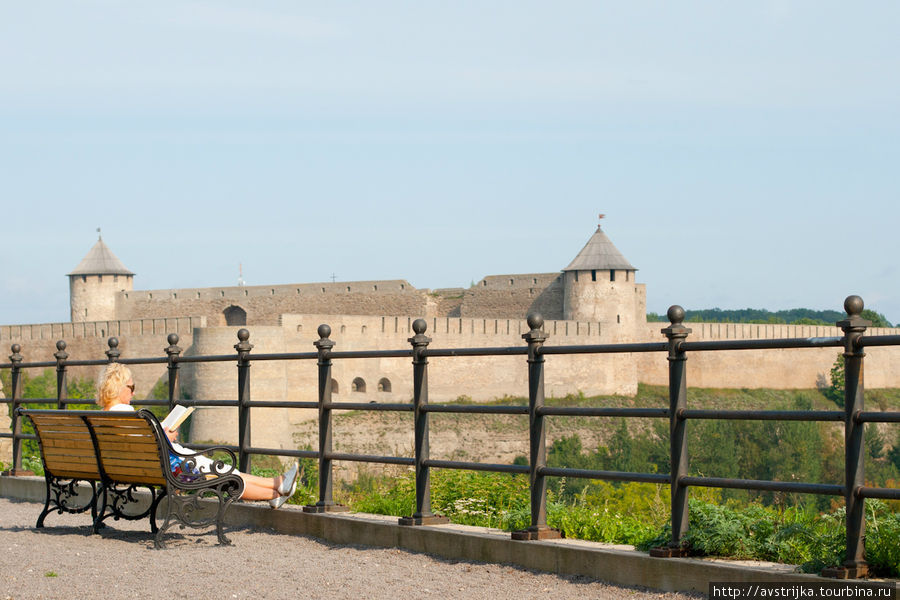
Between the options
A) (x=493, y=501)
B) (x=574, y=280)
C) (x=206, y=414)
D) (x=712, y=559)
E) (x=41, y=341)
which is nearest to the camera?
(x=712, y=559)

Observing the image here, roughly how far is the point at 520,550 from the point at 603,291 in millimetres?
40978

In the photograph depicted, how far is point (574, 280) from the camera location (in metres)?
45.5

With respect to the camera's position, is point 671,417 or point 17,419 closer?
point 671,417

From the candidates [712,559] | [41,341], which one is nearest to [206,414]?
[41,341]

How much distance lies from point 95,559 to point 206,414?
27216 millimetres

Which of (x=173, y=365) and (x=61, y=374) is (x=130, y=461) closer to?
(x=173, y=365)

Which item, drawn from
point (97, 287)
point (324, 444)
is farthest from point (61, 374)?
point (97, 287)

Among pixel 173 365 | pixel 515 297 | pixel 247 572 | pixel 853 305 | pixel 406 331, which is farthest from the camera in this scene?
pixel 515 297

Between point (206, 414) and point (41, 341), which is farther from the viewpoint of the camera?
point (41, 341)

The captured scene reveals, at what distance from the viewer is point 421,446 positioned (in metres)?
5.22

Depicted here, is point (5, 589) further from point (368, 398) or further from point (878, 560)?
point (368, 398)

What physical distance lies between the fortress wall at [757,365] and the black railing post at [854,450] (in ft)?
132

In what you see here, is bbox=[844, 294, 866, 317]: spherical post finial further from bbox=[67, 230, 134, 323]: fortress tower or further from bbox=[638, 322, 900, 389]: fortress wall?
bbox=[67, 230, 134, 323]: fortress tower

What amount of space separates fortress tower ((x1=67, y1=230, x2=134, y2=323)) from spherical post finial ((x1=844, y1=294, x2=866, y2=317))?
4710 cm
